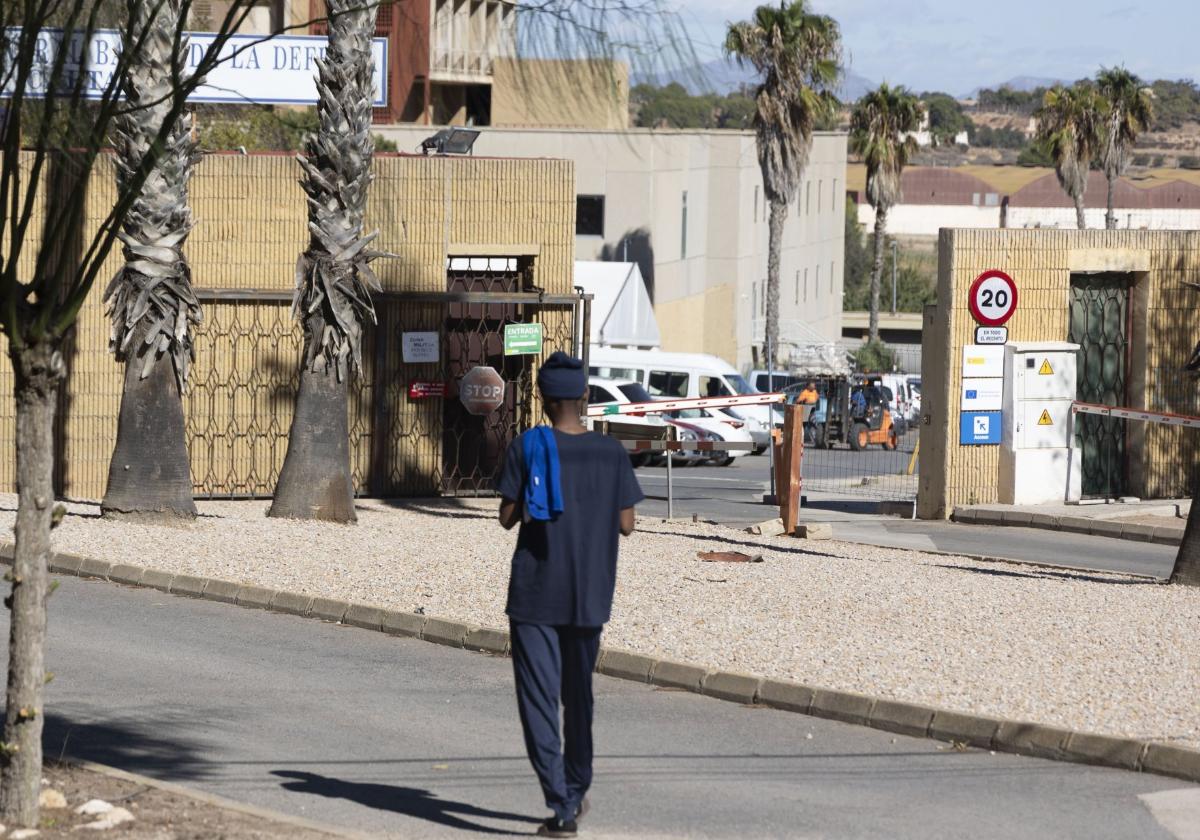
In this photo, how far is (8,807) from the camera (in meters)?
6.27

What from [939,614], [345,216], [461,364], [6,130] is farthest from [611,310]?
[6,130]

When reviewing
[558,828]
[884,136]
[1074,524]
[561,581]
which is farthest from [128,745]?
[884,136]

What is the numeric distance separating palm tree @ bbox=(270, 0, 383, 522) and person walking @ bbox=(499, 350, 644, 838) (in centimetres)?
965

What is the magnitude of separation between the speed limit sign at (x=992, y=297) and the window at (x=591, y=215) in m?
28.4

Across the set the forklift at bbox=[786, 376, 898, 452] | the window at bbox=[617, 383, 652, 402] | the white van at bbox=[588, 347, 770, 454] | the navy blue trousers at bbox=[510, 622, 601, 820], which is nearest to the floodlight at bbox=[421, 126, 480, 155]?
the window at bbox=[617, 383, 652, 402]

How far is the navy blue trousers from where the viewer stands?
21.2ft

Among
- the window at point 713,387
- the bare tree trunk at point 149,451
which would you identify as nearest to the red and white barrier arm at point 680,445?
the bare tree trunk at point 149,451

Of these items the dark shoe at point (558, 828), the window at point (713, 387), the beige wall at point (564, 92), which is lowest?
the dark shoe at point (558, 828)

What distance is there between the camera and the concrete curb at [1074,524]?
18375mm

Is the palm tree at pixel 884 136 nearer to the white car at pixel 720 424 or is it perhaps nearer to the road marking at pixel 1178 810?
the white car at pixel 720 424

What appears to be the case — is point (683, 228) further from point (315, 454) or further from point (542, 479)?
point (542, 479)

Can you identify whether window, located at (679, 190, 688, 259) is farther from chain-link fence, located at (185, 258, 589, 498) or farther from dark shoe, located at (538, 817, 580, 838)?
dark shoe, located at (538, 817, 580, 838)

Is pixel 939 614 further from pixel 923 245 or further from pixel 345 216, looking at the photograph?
pixel 923 245

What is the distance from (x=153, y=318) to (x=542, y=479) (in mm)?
9569
